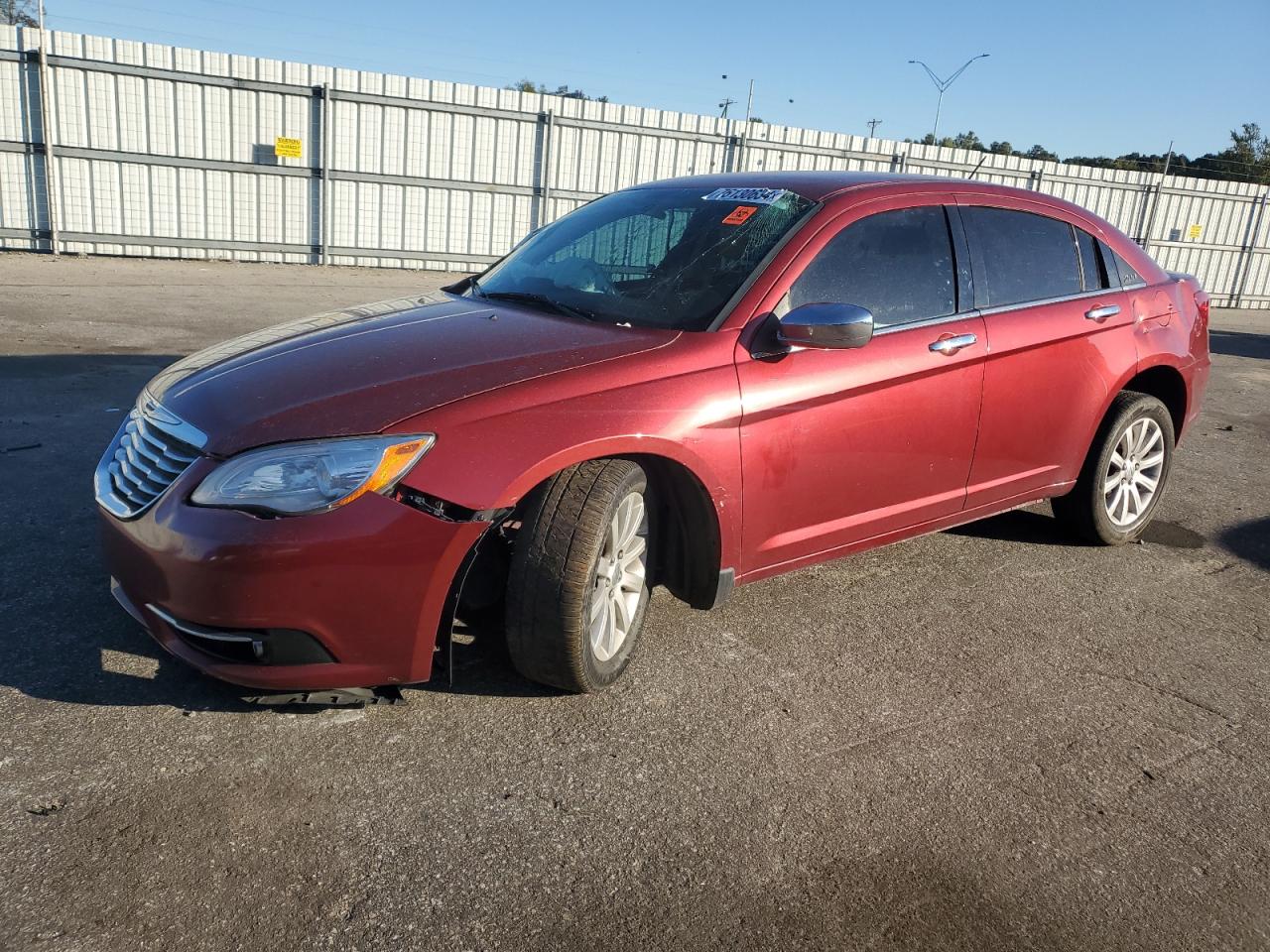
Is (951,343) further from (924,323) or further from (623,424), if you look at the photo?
(623,424)

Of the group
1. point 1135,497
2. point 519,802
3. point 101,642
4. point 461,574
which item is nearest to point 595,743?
point 519,802

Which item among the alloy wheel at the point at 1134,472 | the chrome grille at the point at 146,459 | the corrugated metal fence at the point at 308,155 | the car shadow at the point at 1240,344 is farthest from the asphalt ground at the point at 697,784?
the corrugated metal fence at the point at 308,155

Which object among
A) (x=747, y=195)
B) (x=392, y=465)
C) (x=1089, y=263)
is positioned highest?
(x=747, y=195)

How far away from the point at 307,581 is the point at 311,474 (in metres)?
0.29

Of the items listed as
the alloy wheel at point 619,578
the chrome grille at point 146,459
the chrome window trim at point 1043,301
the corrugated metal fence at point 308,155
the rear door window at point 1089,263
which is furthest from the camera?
the corrugated metal fence at point 308,155

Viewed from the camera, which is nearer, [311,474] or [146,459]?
[311,474]

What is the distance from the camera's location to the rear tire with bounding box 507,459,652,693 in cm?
284

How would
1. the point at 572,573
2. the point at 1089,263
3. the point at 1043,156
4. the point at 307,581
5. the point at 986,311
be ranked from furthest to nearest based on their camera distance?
the point at 1043,156 → the point at 1089,263 → the point at 986,311 → the point at 572,573 → the point at 307,581

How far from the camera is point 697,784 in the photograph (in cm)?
269

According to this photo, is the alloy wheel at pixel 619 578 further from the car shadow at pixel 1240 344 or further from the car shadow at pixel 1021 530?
the car shadow at pixel 1240 344

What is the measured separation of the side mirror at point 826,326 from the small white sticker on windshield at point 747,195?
0.72 meters

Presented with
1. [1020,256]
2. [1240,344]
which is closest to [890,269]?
[1020,256]

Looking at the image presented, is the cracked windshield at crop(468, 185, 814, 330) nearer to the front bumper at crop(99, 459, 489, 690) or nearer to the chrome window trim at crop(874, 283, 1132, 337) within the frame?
the chrome window trim at crop(874, 283, 1132, 337)

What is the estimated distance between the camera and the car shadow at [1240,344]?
14.8m
